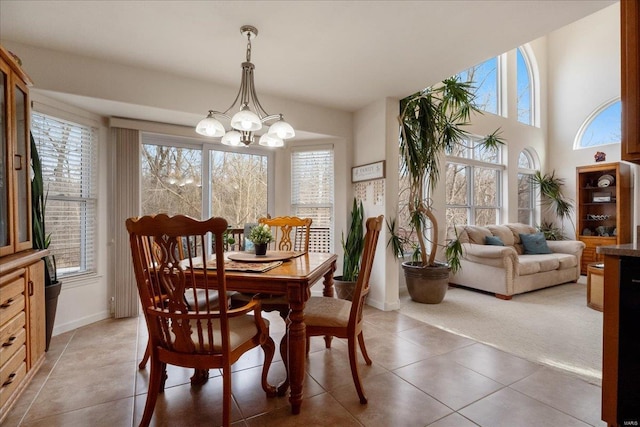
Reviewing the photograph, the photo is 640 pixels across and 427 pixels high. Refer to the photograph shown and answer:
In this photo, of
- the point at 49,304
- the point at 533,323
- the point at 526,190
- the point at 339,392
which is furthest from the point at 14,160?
the point at 526,190

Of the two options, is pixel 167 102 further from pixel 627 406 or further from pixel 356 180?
pixel 627 406

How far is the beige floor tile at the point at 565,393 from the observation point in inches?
64.8

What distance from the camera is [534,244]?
4867 mm

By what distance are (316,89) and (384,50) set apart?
970mm

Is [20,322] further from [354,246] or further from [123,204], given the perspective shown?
[354,246]

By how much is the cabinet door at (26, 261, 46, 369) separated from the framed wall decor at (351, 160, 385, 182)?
3.11 m

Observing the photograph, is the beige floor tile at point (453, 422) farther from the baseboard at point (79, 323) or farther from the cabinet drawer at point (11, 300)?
the baseboard at point (79, 323)

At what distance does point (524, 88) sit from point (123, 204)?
7567 mm

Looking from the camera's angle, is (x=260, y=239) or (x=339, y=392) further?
(x=260, y=239)

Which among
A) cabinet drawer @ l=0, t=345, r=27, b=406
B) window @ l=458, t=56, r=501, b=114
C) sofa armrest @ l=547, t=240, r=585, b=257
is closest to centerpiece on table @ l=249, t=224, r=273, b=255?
cabinet drawer @ l=0, t=345, r=27, b=406

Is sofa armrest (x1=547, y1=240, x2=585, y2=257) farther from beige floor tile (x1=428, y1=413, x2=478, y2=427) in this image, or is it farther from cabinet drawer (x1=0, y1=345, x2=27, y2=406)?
cabinet drawer (x1=0, y1=345, x2=27, y2=406)

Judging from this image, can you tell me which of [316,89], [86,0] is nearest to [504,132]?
[316,89]

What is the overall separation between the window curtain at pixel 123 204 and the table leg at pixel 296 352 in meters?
2.36

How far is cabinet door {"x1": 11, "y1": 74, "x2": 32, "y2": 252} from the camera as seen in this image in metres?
1.95
